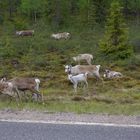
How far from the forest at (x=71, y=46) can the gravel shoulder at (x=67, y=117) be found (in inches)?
34.4

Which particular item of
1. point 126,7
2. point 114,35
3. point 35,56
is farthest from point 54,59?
point 126,7

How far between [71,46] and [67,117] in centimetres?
2614

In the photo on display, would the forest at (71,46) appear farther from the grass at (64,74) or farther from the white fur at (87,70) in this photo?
the white fur at (87,70)

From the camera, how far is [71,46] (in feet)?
116

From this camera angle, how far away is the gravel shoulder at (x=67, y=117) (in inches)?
350

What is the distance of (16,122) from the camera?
8.72m

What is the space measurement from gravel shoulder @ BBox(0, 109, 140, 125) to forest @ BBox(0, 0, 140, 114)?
874 mm

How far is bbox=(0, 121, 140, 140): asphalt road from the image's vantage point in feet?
24.7

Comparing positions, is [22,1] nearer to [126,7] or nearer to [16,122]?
[126,7]

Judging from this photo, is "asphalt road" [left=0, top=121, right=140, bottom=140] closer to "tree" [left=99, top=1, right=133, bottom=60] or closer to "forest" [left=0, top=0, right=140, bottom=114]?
"forest" [left=0, top=0, right=140, bottom=114]

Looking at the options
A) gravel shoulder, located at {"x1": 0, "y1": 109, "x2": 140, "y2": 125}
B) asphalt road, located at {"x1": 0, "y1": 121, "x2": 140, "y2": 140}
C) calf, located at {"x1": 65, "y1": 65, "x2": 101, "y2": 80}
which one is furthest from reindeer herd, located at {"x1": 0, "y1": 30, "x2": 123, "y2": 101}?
asphalt road, located at {"x1": 0, "y1": 121, "x2": 140, "y2": 140}

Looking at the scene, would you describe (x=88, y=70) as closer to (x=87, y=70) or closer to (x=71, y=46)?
(x=87, y=70)

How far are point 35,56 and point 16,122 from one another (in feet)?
70.9

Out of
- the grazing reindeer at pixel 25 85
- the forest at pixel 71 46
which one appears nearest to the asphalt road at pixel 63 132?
the forest at pixel 71 46
